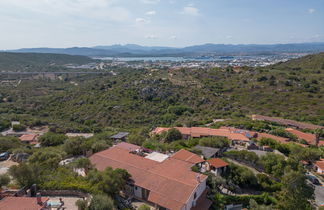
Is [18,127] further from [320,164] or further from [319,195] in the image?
[320,164]

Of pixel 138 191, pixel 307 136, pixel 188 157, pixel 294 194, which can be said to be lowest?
pixel 307 136

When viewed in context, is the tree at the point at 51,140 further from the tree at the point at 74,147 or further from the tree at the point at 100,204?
the tree at the point at 100,204

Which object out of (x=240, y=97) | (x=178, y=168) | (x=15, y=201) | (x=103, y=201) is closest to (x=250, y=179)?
(x=178, y=168)

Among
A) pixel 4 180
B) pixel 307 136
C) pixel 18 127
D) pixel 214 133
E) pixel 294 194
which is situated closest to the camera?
pixel 4 180

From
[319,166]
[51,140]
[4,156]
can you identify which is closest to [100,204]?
[4,156]

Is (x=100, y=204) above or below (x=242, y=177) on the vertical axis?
above

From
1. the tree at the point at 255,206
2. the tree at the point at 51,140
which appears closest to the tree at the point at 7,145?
the tree at the point at 51,140

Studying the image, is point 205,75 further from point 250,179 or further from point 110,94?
point 250,179
